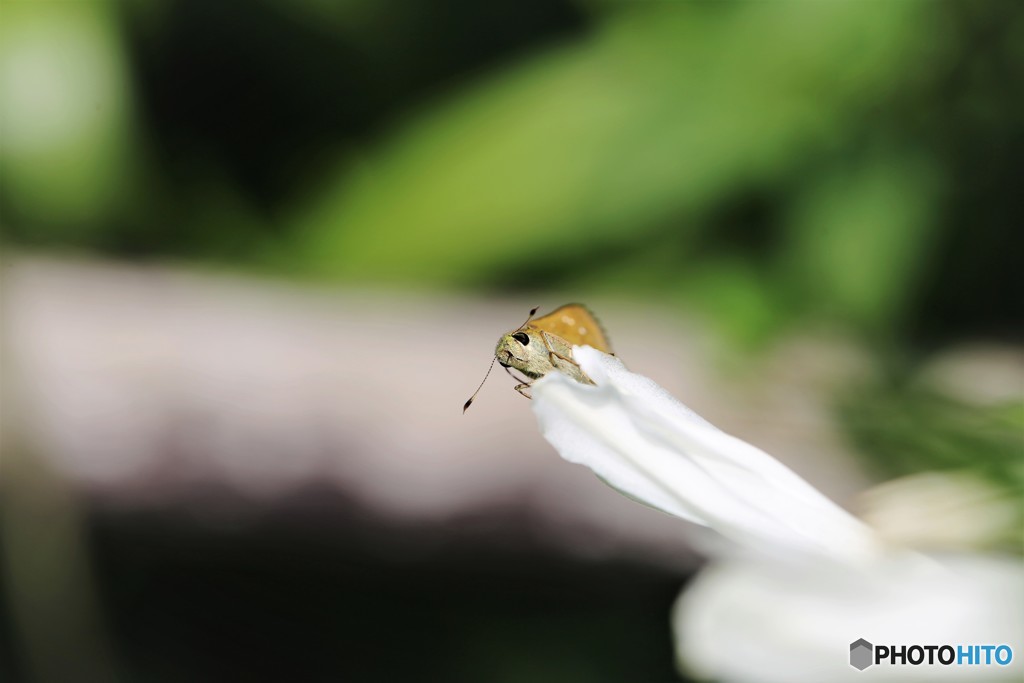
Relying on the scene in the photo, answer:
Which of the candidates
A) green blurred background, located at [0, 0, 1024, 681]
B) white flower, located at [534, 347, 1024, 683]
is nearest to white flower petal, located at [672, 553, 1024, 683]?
white flower, located at [534, 347, 1024, 683]

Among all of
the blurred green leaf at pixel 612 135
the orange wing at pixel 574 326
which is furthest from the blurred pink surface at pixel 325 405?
the orange wing at pixel 574 326

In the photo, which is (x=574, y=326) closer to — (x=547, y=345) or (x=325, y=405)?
(x=547, y=345)

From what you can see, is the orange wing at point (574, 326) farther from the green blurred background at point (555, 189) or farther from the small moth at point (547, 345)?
the green blurred background at point (555, 189)

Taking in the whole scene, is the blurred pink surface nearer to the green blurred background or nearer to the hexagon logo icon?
the green blurred background

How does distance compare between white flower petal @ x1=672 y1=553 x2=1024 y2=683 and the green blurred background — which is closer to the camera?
white flower petal @ x1=672 y1=553 x2=1024 y2=683

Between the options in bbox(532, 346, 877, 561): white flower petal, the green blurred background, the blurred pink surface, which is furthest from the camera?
the blurred pink surface

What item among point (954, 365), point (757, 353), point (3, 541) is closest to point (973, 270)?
point (954, 365)

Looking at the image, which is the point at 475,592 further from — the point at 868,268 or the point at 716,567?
the point at 716,567
